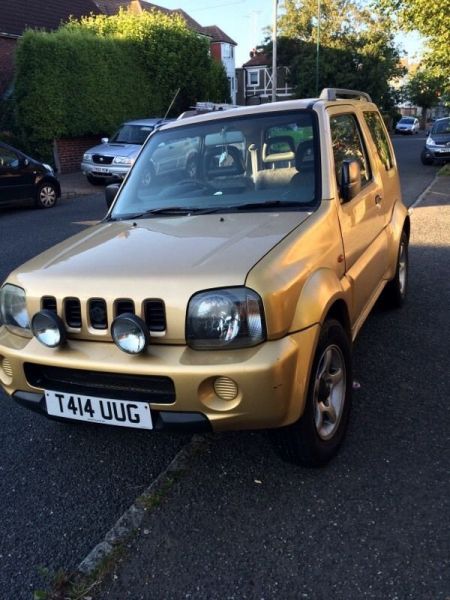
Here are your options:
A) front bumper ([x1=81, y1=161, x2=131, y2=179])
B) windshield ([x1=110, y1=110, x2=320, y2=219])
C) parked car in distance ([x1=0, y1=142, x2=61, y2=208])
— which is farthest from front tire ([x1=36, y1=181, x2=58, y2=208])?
windshield ([x1=110, y1=110, x2=320, y2=219])

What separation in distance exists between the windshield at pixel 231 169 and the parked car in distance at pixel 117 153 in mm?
12045

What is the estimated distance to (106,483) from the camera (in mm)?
3020

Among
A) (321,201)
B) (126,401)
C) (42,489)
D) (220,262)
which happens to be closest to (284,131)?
(321,201)

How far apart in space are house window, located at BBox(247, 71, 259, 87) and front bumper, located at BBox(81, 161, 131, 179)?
4924 cm

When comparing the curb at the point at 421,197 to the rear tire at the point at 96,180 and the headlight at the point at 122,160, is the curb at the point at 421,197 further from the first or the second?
the rear tire at the point at 96,180

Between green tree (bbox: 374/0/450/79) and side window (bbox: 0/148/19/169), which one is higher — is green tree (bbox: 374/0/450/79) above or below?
above

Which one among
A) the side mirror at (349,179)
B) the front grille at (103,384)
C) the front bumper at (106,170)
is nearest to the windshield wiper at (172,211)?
the side mirror at (349,179)

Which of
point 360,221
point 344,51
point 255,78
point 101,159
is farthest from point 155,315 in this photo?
point 255,78

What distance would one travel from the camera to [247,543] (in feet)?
8.28

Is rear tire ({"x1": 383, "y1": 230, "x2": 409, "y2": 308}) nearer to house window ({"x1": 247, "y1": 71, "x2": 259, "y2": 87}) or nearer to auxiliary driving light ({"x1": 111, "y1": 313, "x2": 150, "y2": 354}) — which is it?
auxiliary driving light ({"x1": 111, "y1": 313, "x2": 150, "y2": 354})

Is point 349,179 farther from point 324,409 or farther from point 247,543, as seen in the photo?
point 247,543

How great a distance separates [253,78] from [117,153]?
1995 inches

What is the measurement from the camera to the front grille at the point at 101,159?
16.1 meters

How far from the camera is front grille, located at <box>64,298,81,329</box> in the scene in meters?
2.71
